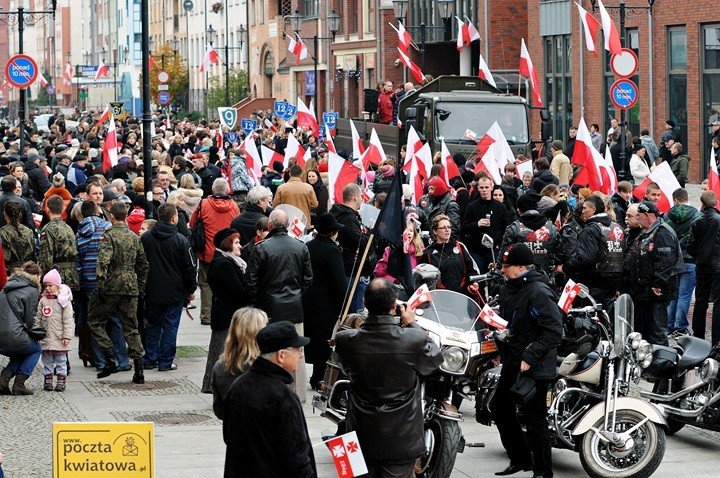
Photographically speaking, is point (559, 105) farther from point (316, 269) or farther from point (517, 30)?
point (316, 269)

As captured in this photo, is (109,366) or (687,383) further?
(109,366)

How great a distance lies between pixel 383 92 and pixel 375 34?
2591cm

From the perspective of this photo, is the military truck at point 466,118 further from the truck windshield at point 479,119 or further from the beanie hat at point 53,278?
the beanie hat at point 53,278

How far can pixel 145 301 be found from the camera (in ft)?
51.1

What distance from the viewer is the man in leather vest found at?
15.3 metres

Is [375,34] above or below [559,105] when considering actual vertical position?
above

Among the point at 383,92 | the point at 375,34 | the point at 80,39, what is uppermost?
the point at 80,39

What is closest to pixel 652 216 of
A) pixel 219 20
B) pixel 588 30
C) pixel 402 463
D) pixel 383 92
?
pixel 402 463

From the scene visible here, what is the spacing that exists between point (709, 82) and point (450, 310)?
27066 mm

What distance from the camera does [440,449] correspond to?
1012 centimetres

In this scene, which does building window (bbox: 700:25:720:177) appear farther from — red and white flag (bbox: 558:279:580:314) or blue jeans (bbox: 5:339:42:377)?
red and white flag (bbox: 558:279:580:314)

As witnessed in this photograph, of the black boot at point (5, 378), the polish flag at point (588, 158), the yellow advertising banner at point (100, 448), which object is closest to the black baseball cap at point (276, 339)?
the yellow advertising banner at point (100, 448)

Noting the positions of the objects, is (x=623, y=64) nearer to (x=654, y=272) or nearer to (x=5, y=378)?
(x=654, y=272)

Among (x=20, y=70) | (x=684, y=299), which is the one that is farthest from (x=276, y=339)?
(x=20, y=70)
